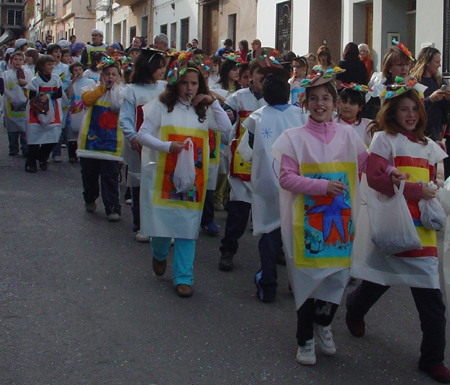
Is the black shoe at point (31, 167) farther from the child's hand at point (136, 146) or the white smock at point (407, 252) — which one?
the white smock at point (407, 252)

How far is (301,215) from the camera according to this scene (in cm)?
437

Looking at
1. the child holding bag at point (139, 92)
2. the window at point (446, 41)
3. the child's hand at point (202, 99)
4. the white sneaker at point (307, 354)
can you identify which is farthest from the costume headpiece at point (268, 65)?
the window at point (446, 41)

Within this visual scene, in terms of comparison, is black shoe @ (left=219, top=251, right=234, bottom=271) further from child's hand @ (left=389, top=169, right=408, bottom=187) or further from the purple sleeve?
child's hand @ (left=389, top=169, right=408, bottom=187)

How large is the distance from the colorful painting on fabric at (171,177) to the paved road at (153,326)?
0.72 m

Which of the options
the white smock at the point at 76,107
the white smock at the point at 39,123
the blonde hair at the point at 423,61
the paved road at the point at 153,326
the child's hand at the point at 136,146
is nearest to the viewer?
the paved road at the point at 153,326

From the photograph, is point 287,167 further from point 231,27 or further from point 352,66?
point 231,27

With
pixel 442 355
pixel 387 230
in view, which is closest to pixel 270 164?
pixel 387 230

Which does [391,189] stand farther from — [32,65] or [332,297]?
[32,65]

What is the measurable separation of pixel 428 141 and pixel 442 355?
1256mm

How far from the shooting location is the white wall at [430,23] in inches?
515

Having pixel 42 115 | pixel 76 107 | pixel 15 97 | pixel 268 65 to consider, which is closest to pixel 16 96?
pixel 15 97

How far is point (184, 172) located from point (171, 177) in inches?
5.9

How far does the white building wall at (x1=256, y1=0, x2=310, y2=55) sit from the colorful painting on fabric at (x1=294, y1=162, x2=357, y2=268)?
14.0 meters

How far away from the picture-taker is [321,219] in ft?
14.1
